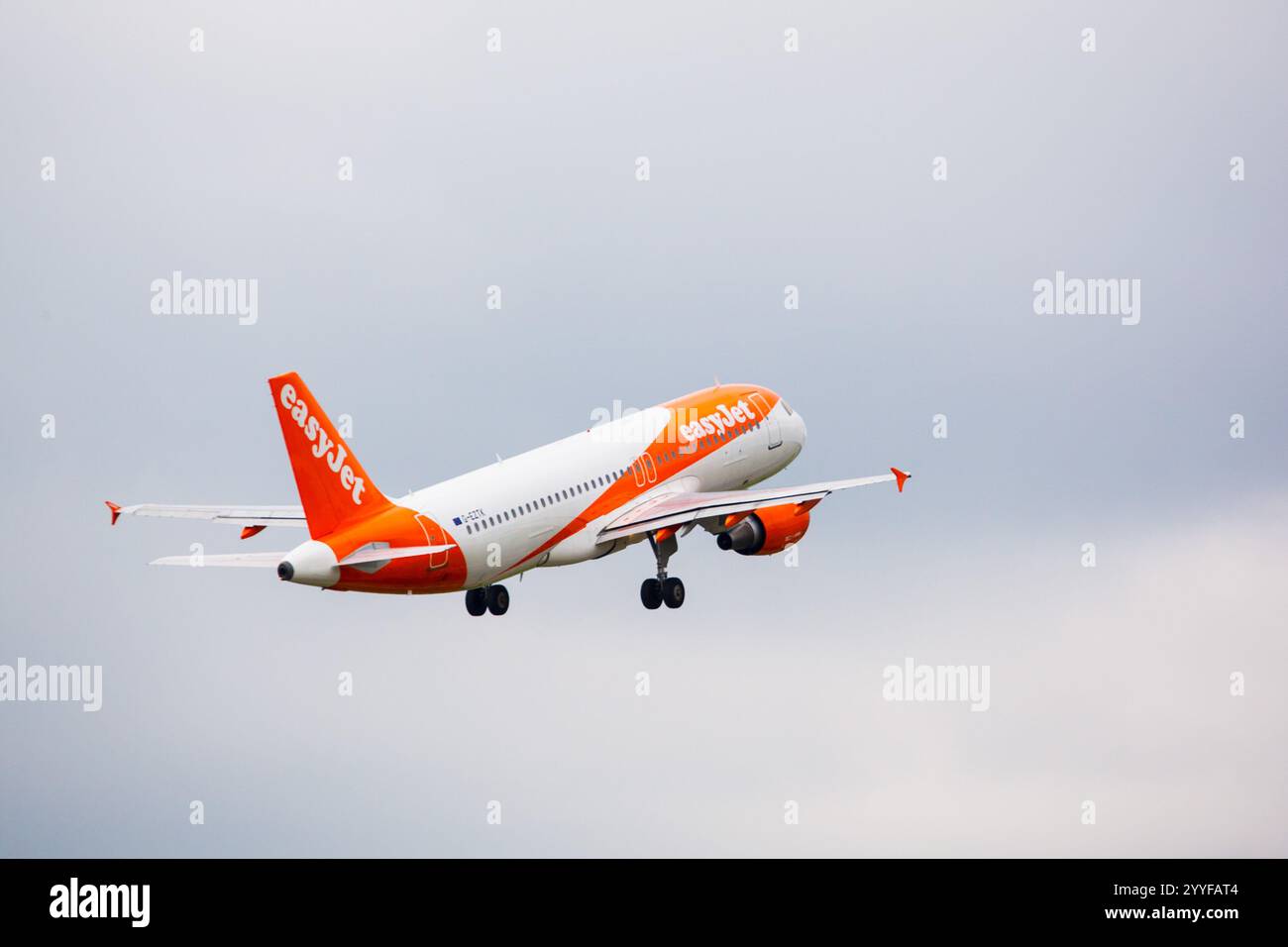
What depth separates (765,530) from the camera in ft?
299

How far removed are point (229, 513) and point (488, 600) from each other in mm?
8854

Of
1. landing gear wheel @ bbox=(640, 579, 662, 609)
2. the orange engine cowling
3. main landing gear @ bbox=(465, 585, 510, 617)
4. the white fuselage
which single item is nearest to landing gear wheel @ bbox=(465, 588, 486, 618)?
main landing gear @ bbox=(465, 585, 510, 617)

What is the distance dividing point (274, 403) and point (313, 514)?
3.30 meters

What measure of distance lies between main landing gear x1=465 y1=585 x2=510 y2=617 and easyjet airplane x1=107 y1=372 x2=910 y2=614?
43mm

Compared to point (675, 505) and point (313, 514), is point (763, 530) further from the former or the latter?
point (313, 514)

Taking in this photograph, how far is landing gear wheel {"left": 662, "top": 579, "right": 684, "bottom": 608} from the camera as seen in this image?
299ft

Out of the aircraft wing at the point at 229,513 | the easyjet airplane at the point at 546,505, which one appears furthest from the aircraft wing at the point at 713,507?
the aircraft wing at the point at 229,513

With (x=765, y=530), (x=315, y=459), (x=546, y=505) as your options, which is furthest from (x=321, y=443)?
(x=765, y=530)

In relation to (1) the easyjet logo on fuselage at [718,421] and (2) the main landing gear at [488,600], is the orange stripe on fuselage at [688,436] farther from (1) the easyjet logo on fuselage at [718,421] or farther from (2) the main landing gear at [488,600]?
(2) the main landing gear at [488,600]

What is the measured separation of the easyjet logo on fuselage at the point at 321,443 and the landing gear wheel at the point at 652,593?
44.0ft

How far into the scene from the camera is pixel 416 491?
8338 centimetres
